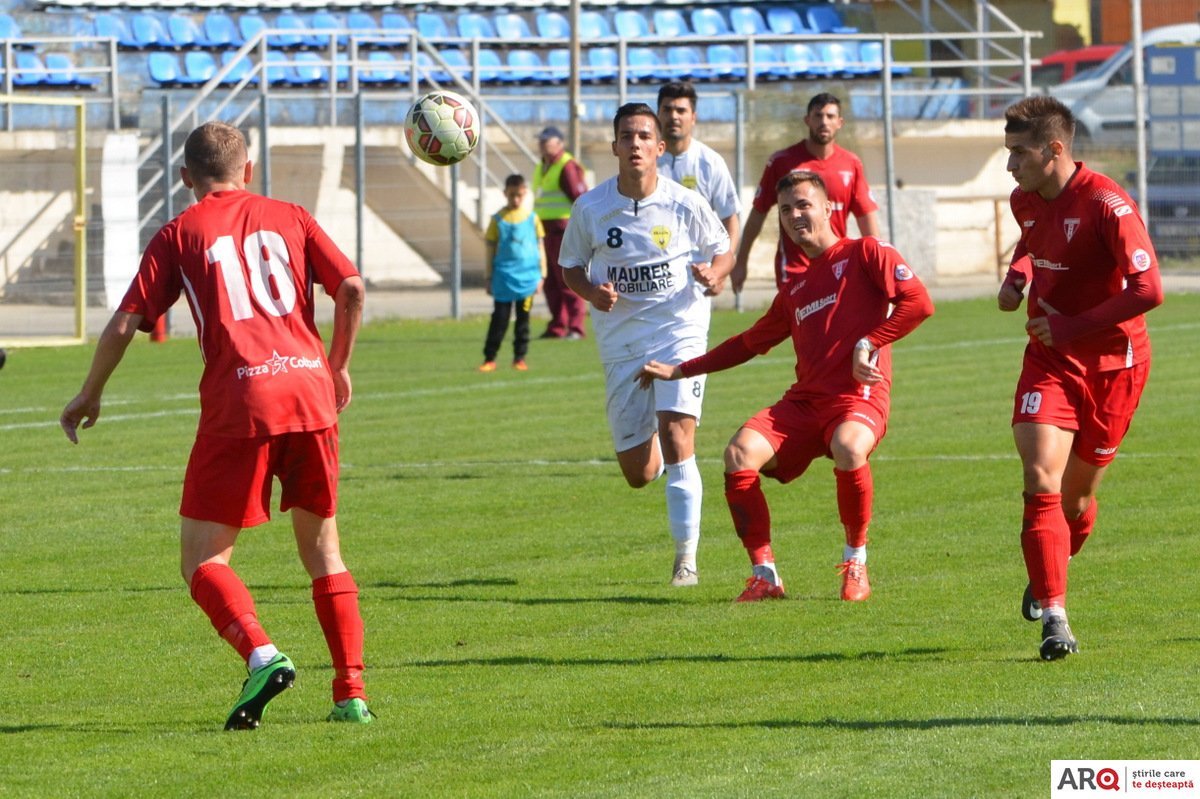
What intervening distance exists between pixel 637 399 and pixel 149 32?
25920 millimetres

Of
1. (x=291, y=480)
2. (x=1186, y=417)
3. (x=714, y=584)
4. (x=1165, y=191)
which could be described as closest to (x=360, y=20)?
(x=1165, y=191)

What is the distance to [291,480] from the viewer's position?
6.11 m

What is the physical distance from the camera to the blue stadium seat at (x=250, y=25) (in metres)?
34.2

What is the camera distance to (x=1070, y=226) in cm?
706

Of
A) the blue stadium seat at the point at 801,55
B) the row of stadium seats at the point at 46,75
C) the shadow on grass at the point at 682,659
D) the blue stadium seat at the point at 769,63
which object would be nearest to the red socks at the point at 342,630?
the shadow on grass at the point at 682,659

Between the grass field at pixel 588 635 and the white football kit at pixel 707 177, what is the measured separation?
64.8 inches

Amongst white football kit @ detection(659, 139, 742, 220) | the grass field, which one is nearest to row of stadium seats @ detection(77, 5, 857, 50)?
the grass field

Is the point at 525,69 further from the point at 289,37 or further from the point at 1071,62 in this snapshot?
the point at 1071,62

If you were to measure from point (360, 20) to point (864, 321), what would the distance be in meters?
28.3

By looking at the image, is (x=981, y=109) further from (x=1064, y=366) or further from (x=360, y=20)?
(x=1064, y=366)

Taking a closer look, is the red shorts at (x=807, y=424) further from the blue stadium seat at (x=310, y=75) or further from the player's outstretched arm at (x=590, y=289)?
the blue stadium seat at (x=310, y=75)

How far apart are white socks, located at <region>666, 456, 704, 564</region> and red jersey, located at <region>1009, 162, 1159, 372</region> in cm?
206

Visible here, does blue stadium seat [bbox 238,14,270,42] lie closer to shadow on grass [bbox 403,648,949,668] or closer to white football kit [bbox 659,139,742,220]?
white football kit [bbox 659,139,742,220]

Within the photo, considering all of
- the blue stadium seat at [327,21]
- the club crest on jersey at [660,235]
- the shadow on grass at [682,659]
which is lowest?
the shadow on grass at [682,659]
